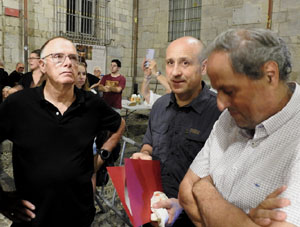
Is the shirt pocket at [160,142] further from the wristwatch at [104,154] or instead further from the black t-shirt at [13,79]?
the black t-shirt at [13,79]

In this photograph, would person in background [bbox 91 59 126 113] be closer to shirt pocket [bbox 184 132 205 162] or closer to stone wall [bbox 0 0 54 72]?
stone wall [bbox 0 0 54 72]

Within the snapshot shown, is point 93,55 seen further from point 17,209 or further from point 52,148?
point 17,209

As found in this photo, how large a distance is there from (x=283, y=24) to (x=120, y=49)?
6.66 metres

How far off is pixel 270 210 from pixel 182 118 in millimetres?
985

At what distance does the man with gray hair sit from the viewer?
3.14ft

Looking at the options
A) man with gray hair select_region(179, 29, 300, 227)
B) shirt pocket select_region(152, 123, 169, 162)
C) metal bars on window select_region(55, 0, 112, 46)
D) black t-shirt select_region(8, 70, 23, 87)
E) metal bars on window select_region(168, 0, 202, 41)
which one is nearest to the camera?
man with gray hair select_region(179, 29, 300, 227)

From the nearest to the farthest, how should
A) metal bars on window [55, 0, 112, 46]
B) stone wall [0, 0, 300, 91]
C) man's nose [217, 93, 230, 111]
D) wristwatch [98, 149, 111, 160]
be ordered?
man's nose [217, 93, 230, 111], wristwatch [98, 149, 111, 160], stone wall [0, 0, 300, 91], metal bars on window [55, 0, 112, 46]

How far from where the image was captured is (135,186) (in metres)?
1.42

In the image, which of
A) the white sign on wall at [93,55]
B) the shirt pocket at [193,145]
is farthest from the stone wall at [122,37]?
the shirt pocket at [193,145]

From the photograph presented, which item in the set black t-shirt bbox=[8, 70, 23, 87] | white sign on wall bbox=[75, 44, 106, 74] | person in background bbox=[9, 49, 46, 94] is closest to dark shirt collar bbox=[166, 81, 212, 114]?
person in background bbox=[9, 49, 46, 94]

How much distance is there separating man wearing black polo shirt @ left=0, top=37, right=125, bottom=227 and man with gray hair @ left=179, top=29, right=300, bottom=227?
1078mm

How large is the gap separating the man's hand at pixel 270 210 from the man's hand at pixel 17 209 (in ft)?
4.63

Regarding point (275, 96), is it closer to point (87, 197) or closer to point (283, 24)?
point (87, 197)

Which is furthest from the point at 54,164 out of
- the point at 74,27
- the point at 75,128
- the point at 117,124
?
the point at 74,27
